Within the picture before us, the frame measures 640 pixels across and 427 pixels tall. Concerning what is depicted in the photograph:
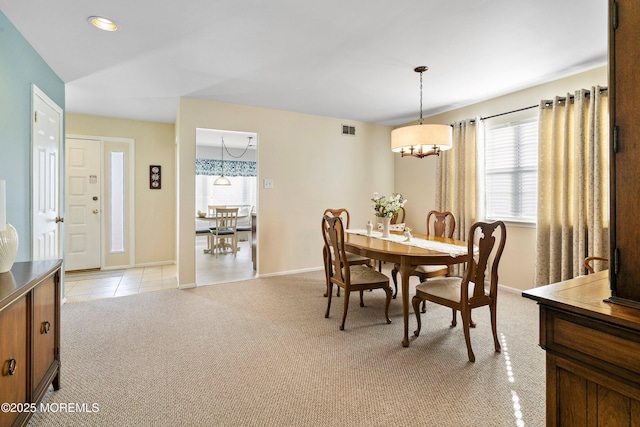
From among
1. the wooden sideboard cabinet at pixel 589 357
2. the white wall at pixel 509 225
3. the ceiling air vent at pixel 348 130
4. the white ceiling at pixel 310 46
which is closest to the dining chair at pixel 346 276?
the white ceiling at pixel 310 46

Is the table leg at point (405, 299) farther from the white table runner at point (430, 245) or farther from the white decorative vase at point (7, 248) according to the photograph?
the white decorative vase at point (7, 248)

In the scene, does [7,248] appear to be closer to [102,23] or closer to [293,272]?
[102,23]

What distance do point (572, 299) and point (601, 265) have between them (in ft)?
8.31

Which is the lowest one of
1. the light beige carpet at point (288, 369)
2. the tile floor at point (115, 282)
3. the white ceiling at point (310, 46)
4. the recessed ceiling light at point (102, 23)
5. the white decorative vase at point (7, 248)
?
the light beige carpet at point (288, 369)

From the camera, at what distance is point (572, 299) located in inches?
40.8

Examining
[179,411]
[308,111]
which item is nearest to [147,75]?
[308,111]

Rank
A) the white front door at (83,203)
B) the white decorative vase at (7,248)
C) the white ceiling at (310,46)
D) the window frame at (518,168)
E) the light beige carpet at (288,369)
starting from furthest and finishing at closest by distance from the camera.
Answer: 1. the white front door at (83,203)
2. the window frame at (518,168)
3. the white ceiling at (310,46)
4. the light beige carpet at (288,369)
5. the white decorative vase at (7,248)

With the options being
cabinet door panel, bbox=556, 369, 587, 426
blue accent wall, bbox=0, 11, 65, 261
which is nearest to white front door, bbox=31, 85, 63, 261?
blue accent wall, bbox=0, 11, 65, 261

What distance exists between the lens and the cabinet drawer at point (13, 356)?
127cm

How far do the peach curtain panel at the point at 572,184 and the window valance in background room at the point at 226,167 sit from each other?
21.9 ft

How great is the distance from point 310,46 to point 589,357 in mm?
2643

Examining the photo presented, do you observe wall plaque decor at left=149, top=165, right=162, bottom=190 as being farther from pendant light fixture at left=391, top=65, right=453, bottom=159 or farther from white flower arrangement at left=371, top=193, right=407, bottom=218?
pendant light fixture at left=391, top=65, right=453, bottom=159

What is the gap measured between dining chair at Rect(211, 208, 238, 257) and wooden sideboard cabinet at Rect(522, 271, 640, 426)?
5.69 meters

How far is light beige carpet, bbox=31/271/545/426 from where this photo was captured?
1671mm
